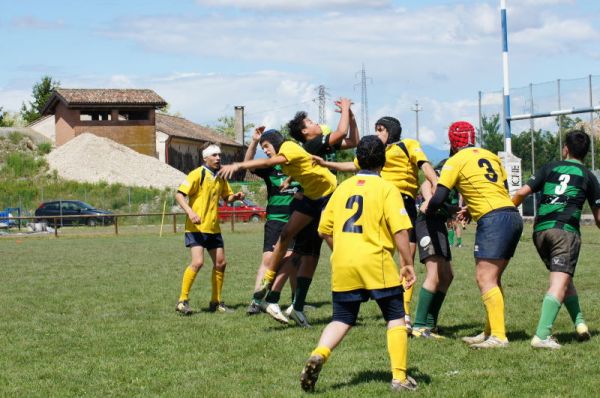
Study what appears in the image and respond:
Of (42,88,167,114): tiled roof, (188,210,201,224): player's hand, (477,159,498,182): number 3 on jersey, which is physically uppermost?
(42,88,167,114): tiled roof

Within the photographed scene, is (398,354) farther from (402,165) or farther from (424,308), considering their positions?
(402,165)

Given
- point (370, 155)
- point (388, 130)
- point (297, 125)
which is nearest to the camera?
point (370, 155)

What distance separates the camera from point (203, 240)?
11000 millimetres

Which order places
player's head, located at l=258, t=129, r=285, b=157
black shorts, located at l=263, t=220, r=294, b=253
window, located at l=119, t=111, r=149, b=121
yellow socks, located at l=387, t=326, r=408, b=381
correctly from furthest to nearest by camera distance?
window, located at l=119, t=111, r=149, b=121 < black shorts, located at l=263, t=220, r=294, b=253 < player's head, located at l=258, t=129, r=285, b=157 < yellow socks, located at l=387, t=326, r=408, b=381

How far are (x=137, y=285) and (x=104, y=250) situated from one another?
10809 mm

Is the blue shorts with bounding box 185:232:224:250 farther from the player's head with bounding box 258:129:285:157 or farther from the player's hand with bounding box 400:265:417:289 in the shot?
the player's hand with bounding box 400:265:417:289

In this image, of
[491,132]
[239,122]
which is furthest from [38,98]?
[491,132]

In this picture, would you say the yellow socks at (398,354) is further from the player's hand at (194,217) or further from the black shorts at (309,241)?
the player's hand at (194,217)

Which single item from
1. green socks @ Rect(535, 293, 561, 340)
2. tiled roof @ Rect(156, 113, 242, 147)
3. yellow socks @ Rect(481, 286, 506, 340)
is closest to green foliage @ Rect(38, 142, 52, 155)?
tiled roof @ Rect(156, 113, 242, 147)

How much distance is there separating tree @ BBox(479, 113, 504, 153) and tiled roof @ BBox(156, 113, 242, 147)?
134 feet

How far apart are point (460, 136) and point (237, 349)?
2.80 metres

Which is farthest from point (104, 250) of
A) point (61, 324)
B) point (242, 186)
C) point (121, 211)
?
point (242, 186)

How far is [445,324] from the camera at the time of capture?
9367 millimetres

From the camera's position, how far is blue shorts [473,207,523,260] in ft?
25.2
